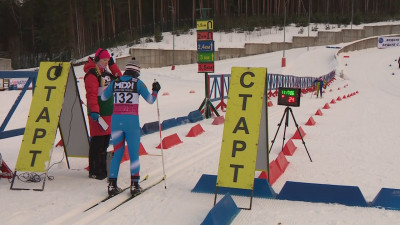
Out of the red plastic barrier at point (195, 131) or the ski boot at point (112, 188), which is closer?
the ski boot at point (112, 188)

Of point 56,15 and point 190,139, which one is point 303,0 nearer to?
point 56,15

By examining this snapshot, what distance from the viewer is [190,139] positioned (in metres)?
9.67

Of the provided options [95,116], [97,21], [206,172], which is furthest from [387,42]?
[95,116]

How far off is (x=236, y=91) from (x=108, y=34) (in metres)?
61.6

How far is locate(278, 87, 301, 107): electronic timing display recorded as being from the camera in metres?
7.07

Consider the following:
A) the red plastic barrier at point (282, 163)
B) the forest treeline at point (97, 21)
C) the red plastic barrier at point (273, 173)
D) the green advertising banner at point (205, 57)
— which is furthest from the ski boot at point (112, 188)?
the forest treeline at point (97, 21)

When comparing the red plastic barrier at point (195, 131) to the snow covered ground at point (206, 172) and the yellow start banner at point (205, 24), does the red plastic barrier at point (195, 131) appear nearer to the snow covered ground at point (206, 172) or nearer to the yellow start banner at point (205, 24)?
the snow covered ground at point (206, 172)

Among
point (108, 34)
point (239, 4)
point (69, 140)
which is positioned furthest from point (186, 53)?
point (69, 140)

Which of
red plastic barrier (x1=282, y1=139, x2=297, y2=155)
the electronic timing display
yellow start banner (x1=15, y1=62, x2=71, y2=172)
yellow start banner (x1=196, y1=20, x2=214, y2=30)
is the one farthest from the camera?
yellow start banner (x1=196, y1=20, x2=214, y2=30)

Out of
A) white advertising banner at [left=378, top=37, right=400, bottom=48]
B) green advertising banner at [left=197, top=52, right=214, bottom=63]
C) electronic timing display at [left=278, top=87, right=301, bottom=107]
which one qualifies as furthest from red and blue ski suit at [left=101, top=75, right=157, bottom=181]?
white advertising banner at [left=378, top=37, right=400, bottom=48]

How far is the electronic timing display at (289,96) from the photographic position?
23.2 feet

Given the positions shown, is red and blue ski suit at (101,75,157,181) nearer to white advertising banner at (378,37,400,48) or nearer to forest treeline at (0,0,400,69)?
forest treeline at (0,0,400,69)

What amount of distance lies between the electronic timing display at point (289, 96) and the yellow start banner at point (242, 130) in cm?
217

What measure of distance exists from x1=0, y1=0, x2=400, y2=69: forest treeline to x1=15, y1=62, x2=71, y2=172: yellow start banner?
156ft
